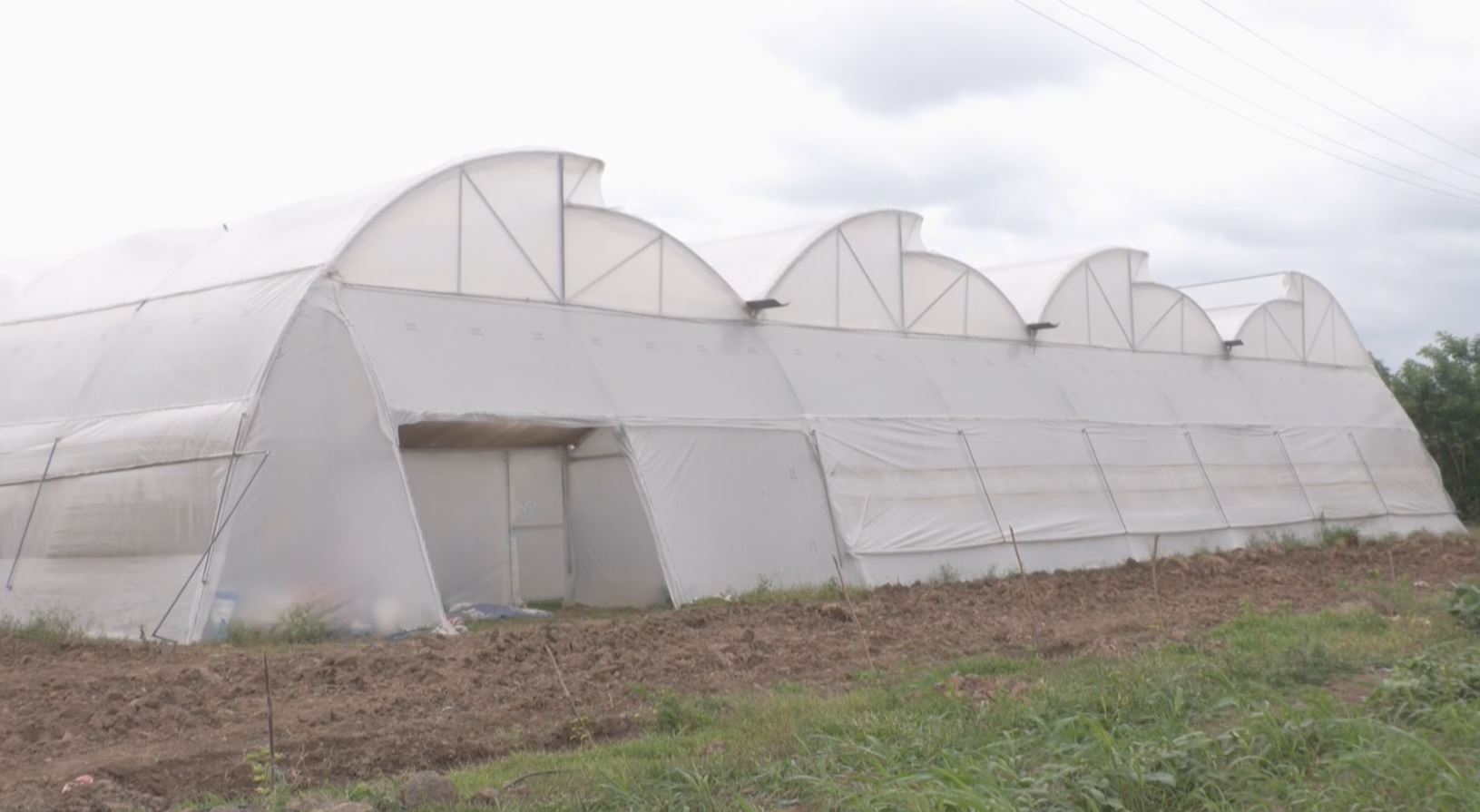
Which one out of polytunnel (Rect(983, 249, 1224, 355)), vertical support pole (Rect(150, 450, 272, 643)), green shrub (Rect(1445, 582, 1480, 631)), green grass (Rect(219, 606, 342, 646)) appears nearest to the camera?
green shrub (Rect(1445, 582, 1480, 631))

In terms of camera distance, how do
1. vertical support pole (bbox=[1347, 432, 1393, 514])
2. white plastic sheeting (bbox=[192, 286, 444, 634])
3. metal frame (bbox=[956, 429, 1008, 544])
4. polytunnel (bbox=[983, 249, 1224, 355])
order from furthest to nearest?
vertical support pole (bbox=[1347, 432, 1393, 514])
polytunnel (bbox=[983, 249, 1224, 355])
metal frame (bbox=[956, 429, 1008, 544])
white plastic sheeting (bbox=[192, 286, 444, 634])

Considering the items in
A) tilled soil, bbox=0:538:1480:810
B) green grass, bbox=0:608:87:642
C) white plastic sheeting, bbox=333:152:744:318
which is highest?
white plastic sheeting, bbox=333:152:744:318

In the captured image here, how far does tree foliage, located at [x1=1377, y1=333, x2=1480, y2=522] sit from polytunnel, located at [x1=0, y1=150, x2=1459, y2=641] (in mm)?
9860

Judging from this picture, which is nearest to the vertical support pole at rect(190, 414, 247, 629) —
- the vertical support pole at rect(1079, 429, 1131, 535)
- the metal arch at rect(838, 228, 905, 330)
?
the metal arch at rect(838, 228, 905, 330)

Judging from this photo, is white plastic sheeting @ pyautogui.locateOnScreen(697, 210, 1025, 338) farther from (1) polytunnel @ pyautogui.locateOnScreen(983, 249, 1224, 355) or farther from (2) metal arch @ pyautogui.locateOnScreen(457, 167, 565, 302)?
(2) metal arch @ pyautogui.locateOnScreen(457, 167, 565, 302)

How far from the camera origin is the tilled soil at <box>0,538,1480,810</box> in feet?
22.9

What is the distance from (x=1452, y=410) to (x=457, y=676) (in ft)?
83.4

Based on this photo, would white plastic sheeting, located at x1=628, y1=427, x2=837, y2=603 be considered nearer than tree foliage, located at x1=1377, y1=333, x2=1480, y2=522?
Yes

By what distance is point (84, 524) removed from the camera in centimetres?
1275

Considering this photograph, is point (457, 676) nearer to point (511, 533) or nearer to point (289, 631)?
point (289, 631)

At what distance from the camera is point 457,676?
9.36 m

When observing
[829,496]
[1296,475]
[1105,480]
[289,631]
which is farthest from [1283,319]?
[289,631]

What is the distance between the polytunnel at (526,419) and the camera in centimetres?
1204

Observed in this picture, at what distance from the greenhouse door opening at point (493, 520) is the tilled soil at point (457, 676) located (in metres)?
1.90
